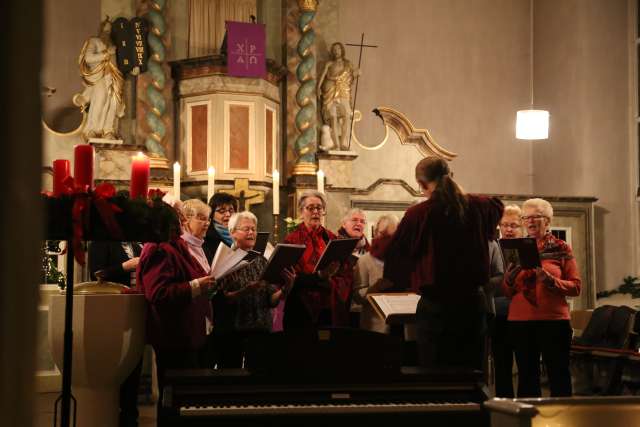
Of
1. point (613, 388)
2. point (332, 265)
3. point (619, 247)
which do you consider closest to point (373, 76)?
point (619, 247)

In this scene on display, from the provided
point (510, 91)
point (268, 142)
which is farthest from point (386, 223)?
point (510, 91)

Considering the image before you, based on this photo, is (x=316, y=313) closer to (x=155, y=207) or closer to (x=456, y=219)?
(x=456, y=219)

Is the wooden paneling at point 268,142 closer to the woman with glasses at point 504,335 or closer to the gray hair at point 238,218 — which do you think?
the woman with glasses at point 504,335

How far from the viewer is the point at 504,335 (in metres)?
5.12

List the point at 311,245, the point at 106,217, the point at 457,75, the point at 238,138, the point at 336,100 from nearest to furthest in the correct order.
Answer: the point at 106,217, the point at 311,245, the point at 238,138, the point at 336,100, the point at 457,75

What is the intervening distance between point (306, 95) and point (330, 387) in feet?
25.1

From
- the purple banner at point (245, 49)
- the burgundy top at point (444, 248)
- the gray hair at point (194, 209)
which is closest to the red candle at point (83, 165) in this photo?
the gray hair at point (194, 209)

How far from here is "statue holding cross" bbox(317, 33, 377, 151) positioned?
10.5 meters

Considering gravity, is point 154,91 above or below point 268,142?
above

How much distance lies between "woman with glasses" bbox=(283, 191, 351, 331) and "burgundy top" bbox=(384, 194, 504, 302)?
97cm

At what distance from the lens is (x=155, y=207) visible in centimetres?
303

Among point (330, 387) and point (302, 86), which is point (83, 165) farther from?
point (302, 86)

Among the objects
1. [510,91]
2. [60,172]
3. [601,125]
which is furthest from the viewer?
[510,91]

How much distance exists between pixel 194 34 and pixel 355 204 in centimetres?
294
